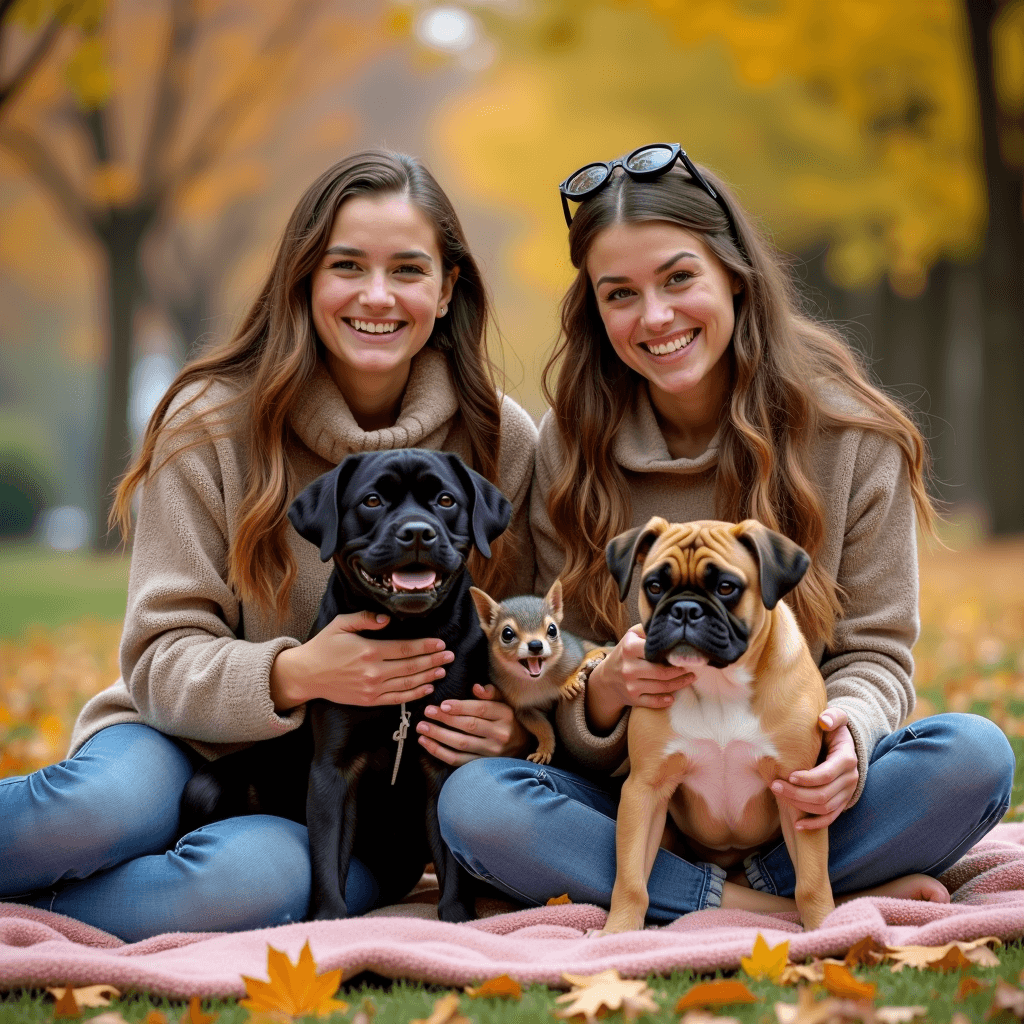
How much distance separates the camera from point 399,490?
3.86 meters

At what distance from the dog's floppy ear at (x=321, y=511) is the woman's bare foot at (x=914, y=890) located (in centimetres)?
209

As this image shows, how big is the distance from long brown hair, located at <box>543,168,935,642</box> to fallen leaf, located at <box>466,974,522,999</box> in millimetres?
1784

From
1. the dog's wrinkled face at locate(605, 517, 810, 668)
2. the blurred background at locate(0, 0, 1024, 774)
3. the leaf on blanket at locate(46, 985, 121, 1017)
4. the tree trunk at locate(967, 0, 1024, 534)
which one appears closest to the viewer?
the leaf on blanket at locate(46, 985, 121, 1017)

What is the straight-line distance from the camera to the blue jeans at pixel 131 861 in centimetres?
370

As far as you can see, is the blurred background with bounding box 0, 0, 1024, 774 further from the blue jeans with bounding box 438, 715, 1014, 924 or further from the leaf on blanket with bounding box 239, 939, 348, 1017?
the leaf on blanket with bounding box 239, 939, 348, 1017

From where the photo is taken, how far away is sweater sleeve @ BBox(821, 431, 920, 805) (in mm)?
4277

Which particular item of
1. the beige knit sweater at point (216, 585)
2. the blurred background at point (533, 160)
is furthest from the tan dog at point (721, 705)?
the blurred background at point (533, 160)

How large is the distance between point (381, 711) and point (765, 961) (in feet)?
4.91

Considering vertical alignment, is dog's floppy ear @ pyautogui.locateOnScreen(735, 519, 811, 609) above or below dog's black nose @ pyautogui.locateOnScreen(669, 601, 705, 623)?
above

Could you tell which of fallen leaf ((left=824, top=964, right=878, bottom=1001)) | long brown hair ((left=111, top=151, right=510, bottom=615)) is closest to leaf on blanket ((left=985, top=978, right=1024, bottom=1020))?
fallen leaf ((left=824, top=964, right=878, bottom=1001))

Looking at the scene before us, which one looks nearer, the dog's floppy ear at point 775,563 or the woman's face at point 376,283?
the dog's floppy ear at point 775,563

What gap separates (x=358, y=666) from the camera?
3.85 m

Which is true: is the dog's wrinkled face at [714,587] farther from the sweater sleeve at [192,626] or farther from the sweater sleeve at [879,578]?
the sweater sleeve at [192,626]

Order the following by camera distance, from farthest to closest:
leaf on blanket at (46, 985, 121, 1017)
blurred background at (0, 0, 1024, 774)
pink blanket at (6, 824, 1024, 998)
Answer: blurred background at (0, 0, 1024, 774) < pink blanket at (6, 824, 1024, 998) < leaf on blanket at (46, 985, 121, 1017)
